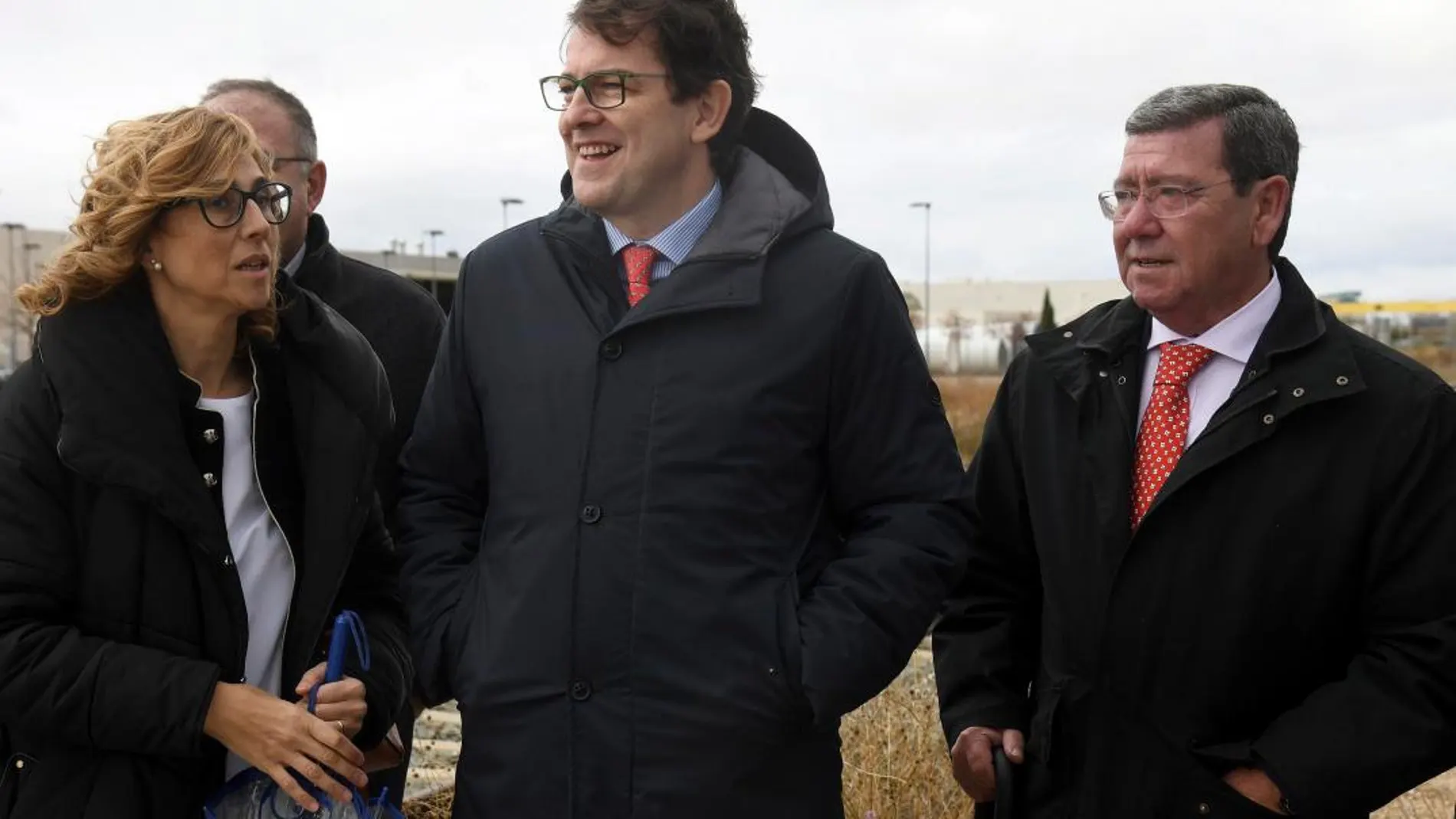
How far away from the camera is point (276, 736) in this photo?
2.93m

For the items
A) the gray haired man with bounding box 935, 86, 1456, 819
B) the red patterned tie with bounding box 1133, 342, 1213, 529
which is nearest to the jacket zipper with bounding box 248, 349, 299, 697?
the gray haired man with bounding box 935, 86, 1456, 819

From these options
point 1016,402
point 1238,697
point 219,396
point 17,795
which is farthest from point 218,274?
point 1238,697

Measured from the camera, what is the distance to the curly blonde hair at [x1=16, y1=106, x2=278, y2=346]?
298 centimetres

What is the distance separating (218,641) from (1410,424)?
2.29 meters

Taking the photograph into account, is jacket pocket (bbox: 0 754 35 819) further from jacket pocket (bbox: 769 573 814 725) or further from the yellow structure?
the yellow structure

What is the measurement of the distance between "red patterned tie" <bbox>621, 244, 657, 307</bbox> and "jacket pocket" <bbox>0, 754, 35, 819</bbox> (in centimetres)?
141

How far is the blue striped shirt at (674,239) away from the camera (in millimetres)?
3162

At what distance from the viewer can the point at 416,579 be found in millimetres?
3154

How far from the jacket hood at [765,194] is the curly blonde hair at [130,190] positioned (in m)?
0.71

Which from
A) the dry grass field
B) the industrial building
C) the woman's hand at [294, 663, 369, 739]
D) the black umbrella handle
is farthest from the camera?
the industrial building

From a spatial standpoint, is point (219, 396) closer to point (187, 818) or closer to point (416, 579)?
point (416, 579)

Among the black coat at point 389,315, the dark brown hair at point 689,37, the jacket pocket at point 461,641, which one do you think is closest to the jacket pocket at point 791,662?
the jacket pocket at point 461,641

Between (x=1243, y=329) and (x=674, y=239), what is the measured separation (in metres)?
1.18

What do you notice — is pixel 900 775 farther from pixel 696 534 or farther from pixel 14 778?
pixel 14 778
